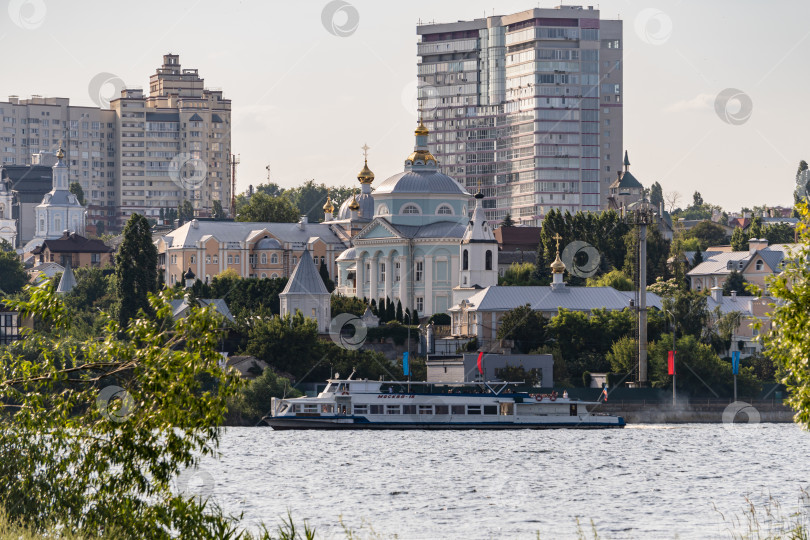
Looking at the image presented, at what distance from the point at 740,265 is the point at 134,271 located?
54.9m

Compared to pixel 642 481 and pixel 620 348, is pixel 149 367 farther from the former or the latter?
pixel 620 348

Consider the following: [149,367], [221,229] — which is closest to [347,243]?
[221,229]

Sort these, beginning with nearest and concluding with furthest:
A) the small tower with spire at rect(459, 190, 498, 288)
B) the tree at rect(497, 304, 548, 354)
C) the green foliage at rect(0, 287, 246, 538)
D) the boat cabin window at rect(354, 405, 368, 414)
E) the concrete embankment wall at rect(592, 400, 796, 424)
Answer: the green foliage at rect(0, 287, 246, 538) < the boat cabin window at rect(354, 405, 368, 414) < the concrete embankment wall at rect(592, 400, 796, 424) < the tree at rect(497, 304, 548, 354) < the small tower with spire at rect(459, 190, 498, 288)

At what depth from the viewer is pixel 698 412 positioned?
88.8m

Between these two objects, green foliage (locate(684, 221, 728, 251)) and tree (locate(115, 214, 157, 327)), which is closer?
tree (locate(115, 214, 157, 327))

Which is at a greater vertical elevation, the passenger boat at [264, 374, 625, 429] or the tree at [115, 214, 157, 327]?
the tree at [115, 214, 157, 327]

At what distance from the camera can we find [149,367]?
22.7 meters

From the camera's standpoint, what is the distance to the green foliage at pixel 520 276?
397ft

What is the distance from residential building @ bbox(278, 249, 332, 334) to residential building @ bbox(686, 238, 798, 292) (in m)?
37.0

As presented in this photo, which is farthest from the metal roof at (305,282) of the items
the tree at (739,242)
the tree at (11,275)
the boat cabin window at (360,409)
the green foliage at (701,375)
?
the tree at (739,242)

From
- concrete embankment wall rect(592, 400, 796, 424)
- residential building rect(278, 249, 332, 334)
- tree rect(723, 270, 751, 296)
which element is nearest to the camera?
concrete embankment wall rect(592, 400, 796, 424)

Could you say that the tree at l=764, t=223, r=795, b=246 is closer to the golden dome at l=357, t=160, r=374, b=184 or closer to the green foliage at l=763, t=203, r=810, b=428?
the golden dome at l=357, t=160, r=374, b=184

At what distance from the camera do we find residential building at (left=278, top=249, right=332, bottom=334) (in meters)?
108

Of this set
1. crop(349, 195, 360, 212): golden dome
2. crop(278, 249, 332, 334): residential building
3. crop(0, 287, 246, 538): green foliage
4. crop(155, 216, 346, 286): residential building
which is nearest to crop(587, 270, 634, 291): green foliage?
crop(278, 249, 332, 334): residential building
